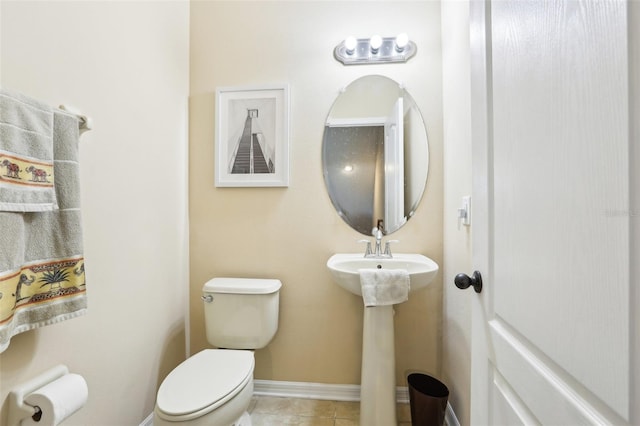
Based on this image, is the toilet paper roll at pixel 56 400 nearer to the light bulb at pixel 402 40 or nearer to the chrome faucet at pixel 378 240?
the chrome faucet at pixel 378 240

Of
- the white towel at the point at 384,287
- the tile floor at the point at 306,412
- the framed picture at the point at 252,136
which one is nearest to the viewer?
the white towel at the point at 384,287

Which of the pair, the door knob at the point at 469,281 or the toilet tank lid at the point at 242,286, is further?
the toilet tank lid at the point at 242,286

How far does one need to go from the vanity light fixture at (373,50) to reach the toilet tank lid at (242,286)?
1358mm

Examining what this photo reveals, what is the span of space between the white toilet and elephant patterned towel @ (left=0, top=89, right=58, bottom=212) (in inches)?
31.0

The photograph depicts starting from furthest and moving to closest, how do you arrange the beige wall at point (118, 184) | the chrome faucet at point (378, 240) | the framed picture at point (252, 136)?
A: the framed picture at point (252, 136) < the chrome faucet at point (378, 240) < the beige wall at point (118, 184)

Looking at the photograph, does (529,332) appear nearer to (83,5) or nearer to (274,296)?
(274,296)

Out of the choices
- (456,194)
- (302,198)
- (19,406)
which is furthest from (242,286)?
(456,194)

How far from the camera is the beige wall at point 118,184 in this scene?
2.89 ft

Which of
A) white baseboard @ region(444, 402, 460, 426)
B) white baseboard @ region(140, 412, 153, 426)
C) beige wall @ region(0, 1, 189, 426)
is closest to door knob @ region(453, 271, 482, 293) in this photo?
white baseboard @ region(444, 402, 460, 426)

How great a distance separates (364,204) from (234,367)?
105cm

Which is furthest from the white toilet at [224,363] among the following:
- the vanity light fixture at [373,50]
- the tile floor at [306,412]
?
the vanity light fixture at [373,50]

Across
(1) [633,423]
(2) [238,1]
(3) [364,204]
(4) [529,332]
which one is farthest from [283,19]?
(1) [633,423]

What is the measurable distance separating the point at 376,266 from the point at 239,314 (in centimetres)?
78

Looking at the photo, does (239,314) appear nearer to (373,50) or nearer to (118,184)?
(118,184)
